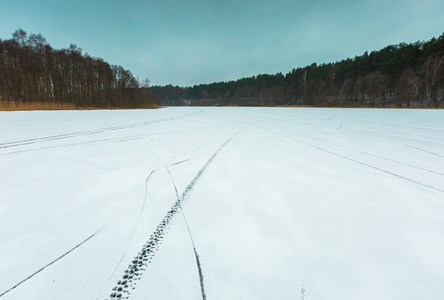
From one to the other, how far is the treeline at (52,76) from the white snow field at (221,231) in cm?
2327

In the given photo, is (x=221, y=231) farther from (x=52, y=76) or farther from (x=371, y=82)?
(x=371, y=82)

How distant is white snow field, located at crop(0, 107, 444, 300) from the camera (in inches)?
40.8

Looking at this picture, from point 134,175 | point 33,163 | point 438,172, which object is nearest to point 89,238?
point 134,175

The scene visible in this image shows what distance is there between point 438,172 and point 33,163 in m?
6.09

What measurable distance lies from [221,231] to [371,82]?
45994 millimetres

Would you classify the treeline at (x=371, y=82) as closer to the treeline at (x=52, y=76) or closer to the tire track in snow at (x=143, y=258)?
the tire track in snow at (x=143, y=258)

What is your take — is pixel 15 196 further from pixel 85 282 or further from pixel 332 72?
pixel 332 72

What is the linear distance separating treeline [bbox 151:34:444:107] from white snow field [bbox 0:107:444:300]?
3787 centimetres

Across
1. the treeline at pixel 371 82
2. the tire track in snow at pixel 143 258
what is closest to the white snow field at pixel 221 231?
the tire track in snow at pixel 143 258

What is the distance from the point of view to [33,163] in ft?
9.64

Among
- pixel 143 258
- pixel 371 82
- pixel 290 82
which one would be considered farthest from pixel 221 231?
pixel 290 82

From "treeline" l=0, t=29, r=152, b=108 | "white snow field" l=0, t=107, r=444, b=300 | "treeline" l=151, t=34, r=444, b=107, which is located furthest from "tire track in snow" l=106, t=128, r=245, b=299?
"treeline" l=151, t=34, r=444, b=107

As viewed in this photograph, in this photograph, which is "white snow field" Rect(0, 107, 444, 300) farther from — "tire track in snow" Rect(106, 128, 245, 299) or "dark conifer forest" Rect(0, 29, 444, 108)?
"dark conifer forest" Rect(0, 29, 444, 108)

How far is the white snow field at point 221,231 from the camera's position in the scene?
40.8 inches
